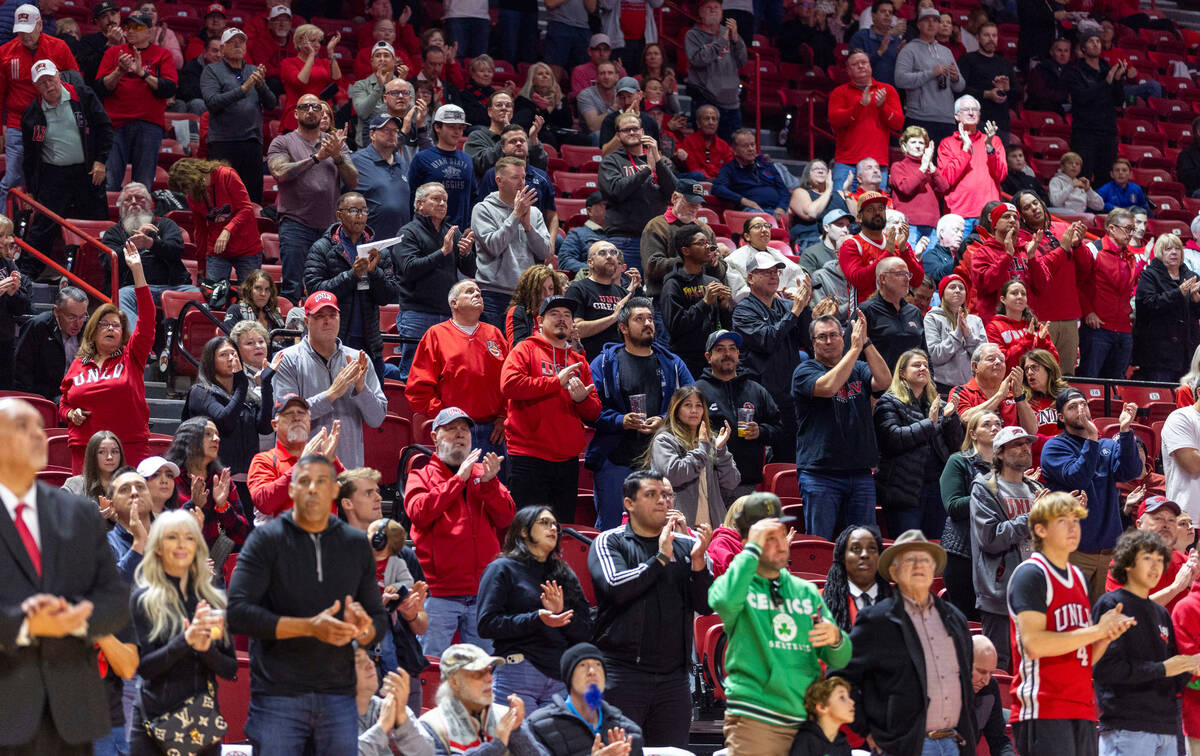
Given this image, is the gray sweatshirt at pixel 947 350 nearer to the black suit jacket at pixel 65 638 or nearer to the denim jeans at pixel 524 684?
the denim jeans at pixel 524 684

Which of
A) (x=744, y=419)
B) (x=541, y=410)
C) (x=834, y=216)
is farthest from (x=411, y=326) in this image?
(x=834, y=216)

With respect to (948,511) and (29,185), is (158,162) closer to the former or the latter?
(29,185)

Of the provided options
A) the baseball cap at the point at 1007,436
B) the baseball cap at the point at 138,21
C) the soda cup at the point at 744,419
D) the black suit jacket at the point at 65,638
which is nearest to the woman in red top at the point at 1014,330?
the baseball cap at the point at 1007,436

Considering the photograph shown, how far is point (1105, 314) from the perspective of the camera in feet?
37.1

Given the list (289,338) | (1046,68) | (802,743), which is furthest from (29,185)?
(1046,68)

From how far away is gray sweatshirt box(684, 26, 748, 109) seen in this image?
45.4 ft

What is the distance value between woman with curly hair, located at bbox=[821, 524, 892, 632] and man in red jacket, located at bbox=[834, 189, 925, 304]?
4.06m

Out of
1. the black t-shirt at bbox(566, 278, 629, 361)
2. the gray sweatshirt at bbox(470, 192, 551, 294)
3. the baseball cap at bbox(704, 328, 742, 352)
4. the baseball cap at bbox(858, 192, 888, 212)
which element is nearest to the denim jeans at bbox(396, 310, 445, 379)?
the gray sweatshirt at bbox(470, 192, 551, 294)

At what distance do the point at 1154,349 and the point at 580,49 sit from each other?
5516 millimetres

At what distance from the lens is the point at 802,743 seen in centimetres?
564

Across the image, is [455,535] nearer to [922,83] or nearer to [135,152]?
[135,152]

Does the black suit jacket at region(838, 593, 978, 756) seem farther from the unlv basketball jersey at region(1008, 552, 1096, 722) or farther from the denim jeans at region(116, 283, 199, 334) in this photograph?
the denim jeans at region(116, 283, 199, 334)

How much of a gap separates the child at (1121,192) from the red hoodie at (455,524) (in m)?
9.55

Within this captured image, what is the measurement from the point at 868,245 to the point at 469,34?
4820mm
